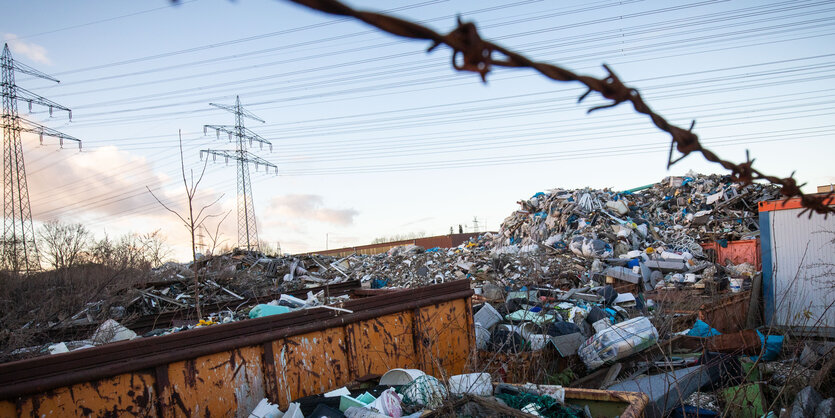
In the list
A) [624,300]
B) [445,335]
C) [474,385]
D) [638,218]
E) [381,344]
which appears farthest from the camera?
[638,218]

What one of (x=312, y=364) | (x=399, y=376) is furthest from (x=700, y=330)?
(x=312, y=364)

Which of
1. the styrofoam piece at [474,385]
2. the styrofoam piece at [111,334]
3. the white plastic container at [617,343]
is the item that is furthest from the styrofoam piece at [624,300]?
the styrofoam piece at [111,334]

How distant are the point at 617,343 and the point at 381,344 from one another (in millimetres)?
2827

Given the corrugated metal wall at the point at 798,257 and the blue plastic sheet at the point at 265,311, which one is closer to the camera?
the blue plastic sheet at the point at 265,311

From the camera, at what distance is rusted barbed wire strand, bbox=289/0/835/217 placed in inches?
28.1

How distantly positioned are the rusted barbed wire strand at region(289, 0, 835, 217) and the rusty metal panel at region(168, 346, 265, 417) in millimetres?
2914

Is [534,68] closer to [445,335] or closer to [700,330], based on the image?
[445,335]

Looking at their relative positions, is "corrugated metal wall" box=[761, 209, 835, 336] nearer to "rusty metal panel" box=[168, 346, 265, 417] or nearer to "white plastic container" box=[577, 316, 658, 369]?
"white plastic container" box=[577, 316, 658, 369]

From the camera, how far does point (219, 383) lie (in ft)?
10.3

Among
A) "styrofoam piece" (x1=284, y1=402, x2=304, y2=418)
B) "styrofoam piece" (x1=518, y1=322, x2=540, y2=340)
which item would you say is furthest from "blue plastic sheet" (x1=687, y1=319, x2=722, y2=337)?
"styrofoam piece" (x1=284, y1=402, x2=304, y2=418)

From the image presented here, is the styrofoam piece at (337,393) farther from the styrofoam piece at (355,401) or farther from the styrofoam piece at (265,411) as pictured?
Result: the styrofoam piece at (265,411)

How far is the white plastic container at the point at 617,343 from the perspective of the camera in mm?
5371

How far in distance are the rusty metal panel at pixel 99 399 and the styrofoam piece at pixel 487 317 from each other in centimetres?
407

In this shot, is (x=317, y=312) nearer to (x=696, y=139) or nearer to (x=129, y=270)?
(x=696, y=139)
